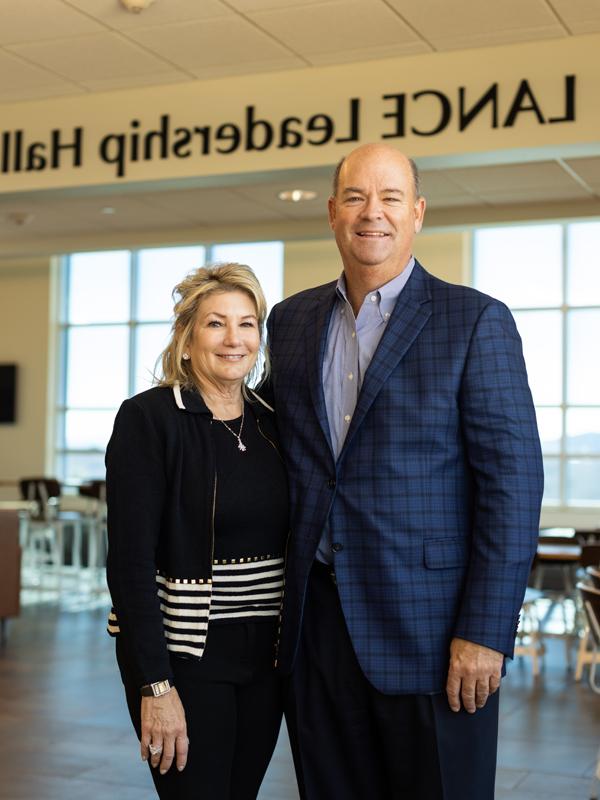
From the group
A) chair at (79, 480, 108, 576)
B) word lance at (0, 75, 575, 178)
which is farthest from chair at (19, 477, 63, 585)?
word lance at (0, 75, 575, 178)

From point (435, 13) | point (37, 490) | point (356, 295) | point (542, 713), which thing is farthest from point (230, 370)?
point (37, 490)

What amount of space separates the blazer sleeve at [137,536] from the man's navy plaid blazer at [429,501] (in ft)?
0.88

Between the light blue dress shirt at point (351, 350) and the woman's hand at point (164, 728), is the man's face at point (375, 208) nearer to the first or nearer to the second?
the light blue dress shirt at point (351, 350)

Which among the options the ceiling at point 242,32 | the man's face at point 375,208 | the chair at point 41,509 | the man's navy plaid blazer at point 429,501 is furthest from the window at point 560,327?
the man's navy plaid blazer at point 429,501

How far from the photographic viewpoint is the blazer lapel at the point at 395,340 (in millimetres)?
2207

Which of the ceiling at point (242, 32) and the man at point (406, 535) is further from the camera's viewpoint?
the ceiling at point (242, 32)

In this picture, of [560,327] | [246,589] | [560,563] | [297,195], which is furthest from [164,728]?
[560,327]

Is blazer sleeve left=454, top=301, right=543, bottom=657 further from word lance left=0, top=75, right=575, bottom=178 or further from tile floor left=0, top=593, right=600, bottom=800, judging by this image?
word lance left=0, top=75, right=575, bottom=178

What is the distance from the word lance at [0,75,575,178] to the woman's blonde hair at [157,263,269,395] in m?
3.72

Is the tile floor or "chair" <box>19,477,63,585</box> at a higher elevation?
"chair" <box>19,477,63,585</box>

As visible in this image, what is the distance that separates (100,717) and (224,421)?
12.6 feet

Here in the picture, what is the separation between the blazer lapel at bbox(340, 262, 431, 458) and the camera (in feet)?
7.24

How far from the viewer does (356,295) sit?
2393mm

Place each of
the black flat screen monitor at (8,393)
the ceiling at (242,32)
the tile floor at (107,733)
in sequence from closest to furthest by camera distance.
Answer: the tile floor at (107,733) → the ceiling at (242,32) → the black flat screen monitor at (8,393)
